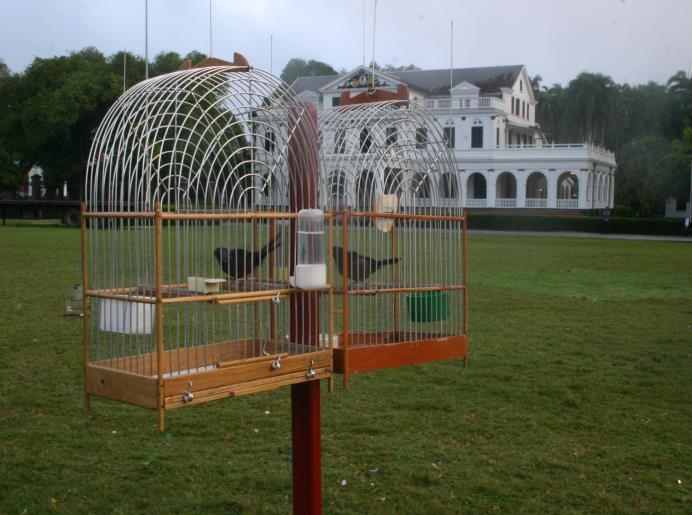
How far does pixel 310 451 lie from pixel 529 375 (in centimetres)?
550

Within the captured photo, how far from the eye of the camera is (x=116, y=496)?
6.08 metres

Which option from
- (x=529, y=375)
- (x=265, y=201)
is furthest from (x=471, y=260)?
(x=265, y=201)

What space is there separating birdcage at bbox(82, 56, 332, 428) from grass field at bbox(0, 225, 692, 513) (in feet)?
5.62

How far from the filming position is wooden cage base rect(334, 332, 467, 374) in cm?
498

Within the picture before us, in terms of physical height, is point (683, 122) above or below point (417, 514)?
above

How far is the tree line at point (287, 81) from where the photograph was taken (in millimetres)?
49562

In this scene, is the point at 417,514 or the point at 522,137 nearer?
the point at 417,514

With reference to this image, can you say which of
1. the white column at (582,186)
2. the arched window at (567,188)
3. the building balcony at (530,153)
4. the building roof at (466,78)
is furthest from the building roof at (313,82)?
the white column at (582,186)

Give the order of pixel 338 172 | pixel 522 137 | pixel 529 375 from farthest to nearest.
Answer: pixel 522 137, pixel 529 375, pixel 338 172

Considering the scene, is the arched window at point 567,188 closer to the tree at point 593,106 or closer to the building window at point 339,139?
the tree at point 593,106

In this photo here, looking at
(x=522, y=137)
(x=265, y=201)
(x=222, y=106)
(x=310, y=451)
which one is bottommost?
(x=310, y=451)

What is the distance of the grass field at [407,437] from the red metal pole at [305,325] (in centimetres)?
98

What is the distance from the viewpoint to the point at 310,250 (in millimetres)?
4762

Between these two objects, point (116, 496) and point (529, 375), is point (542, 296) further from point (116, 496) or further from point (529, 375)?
point (116, 496)
